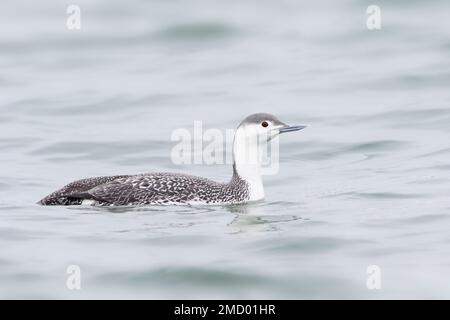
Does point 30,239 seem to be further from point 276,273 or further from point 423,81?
point 423,81

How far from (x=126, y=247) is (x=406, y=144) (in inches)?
254

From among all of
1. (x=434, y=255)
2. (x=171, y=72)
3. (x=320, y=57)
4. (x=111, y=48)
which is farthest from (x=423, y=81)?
(x=434, y=255)

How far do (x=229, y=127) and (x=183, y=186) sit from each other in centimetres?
573

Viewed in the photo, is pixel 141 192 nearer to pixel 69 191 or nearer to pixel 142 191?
pixel 142 191

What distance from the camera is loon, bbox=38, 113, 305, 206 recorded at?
14.5 m

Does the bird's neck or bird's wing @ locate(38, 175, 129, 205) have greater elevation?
the bird's neck

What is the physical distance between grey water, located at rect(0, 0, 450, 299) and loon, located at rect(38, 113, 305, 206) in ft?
0.44

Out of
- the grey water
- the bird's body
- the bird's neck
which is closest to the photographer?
A: the grey water

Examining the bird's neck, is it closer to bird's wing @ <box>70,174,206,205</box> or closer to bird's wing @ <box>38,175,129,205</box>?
bird's wing @ <box>70,174,206,205</box>

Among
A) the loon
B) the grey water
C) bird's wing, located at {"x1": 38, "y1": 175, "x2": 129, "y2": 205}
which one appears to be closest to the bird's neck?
the loon

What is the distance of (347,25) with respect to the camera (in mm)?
26016

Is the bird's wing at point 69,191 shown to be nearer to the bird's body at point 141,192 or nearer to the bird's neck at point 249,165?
the bird's body at point 141,192

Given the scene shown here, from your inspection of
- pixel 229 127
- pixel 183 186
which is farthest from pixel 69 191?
pixel 229 127

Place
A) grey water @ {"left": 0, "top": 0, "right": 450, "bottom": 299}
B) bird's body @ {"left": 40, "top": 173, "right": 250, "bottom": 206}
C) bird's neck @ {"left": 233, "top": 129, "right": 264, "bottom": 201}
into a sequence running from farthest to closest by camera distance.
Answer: bird's neck @ {"left": 233, "top": 129, "right": 264, "bottom": 201} < bird's body @ {"left": 40, "top": 173, "right": 250, "bottom": 206} < grey water @ {"left": 0, "top": 0, "right": 450, "bottom": 299}
